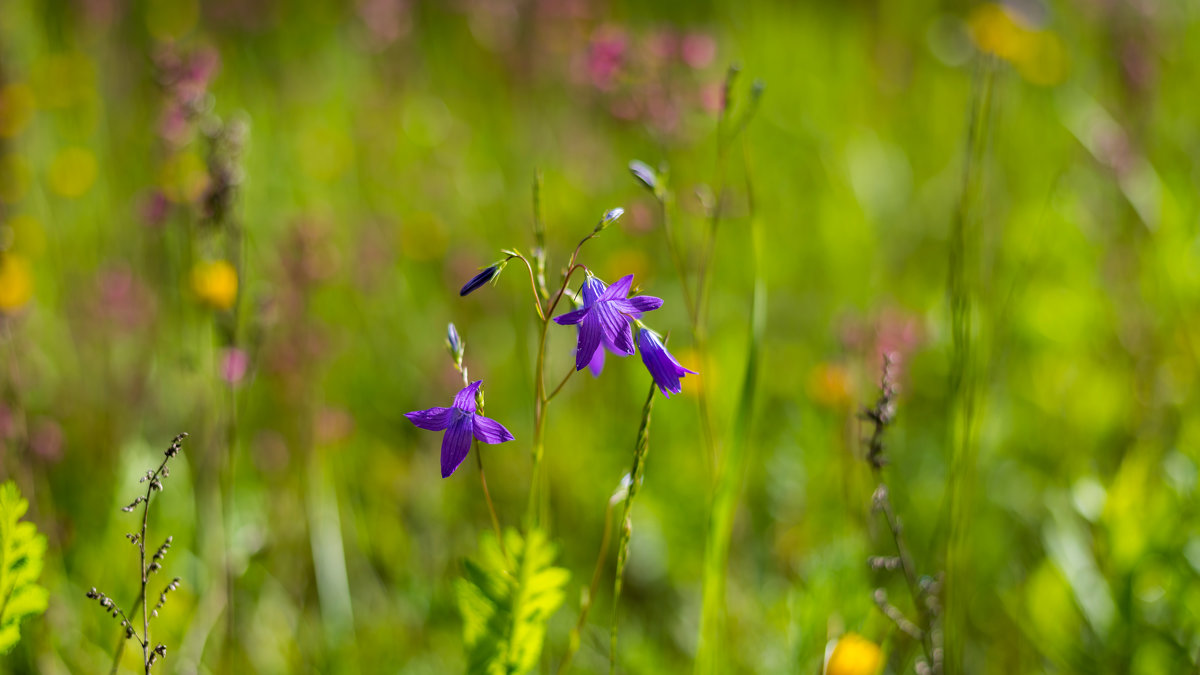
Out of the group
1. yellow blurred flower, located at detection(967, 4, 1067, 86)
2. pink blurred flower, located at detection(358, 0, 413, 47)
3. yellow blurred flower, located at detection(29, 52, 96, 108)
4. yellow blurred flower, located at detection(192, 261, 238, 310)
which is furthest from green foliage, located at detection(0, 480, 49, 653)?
yellow blurred flower, located at detection(29, 52, 96, 108)

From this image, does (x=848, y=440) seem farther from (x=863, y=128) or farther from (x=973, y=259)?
(x=863, y=128)

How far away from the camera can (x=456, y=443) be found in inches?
39.2

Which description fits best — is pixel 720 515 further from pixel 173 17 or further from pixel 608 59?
pixel 173 17

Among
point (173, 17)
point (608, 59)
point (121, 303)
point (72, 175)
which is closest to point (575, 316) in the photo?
point (608, 59)

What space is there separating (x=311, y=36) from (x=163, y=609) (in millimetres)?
4390

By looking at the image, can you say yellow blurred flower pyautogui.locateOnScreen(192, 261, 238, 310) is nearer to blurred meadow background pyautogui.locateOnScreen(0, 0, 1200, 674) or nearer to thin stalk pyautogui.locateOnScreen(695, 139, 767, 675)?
blurred meadow background pyautogui.locateOnScreen(0, 0, 1200, 674)

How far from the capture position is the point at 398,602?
6.23 feet

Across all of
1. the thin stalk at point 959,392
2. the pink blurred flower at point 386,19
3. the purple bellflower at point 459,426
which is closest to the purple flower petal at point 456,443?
the purple bellflower at point 459,426

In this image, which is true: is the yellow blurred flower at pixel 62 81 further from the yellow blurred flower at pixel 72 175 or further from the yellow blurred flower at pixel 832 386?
the yellow blurred flower at pixel 832 386

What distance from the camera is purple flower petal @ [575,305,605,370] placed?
0.96 meters

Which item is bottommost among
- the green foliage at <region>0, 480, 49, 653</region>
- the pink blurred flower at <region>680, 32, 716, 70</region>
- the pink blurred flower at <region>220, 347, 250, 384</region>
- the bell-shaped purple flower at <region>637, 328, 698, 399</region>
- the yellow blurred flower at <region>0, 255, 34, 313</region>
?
the yellow blurred flower at <region>0, 255, 34, 313</region>

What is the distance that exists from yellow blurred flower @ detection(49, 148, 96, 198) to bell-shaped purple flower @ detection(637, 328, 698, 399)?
10.0ft

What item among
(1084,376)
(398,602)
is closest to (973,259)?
(1084,376)

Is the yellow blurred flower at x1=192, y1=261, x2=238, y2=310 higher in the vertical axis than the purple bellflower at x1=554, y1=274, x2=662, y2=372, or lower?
lower
